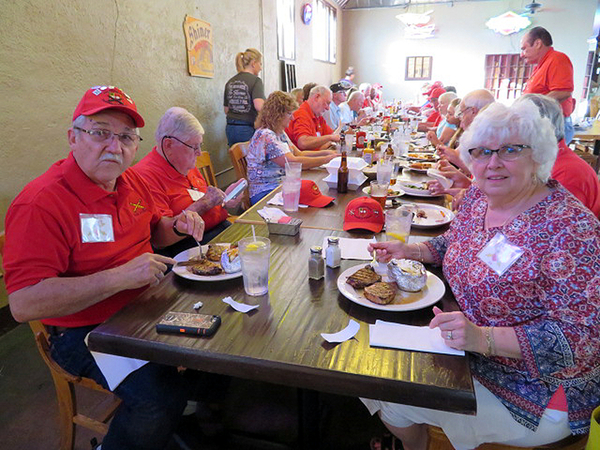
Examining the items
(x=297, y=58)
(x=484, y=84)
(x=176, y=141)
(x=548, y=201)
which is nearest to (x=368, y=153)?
(x=176, y=141)

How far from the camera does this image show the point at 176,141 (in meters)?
1.95

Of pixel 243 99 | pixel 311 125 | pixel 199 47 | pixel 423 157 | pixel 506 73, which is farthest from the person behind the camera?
pixel 506 73

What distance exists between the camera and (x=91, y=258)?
1.28m

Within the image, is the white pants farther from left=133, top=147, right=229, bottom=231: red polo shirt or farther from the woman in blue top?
the woman in blue top

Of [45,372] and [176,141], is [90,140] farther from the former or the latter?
[45,372]

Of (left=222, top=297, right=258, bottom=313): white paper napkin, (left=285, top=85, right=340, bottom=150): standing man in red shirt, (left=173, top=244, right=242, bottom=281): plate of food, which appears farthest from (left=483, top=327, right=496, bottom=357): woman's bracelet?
(left=285, top=85, right=340, bottom=150): standing man in red shirt

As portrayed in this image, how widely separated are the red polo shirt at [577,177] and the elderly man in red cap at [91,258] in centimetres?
157

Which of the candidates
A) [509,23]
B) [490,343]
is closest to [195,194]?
[490,343]

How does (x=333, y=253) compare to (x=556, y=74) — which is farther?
(x=556, y=74)

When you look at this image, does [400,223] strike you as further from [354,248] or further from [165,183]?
[165,183]

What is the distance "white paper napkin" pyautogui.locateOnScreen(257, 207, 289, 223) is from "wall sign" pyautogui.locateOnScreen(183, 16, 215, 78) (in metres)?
2.93

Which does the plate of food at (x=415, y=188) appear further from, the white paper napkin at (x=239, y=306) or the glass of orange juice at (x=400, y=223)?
the white paper napkin at (x=239, y=306)

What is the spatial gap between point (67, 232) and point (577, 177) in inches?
74.1

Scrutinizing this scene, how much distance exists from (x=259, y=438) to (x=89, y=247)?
947 mm
